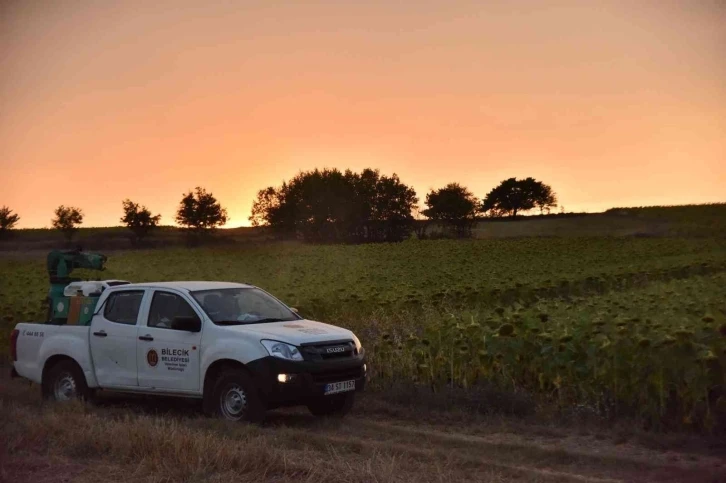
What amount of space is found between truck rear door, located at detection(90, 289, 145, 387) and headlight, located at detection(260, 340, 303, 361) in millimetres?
2388

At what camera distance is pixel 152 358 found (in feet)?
37.7

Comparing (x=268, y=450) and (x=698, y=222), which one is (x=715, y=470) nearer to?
(x=268, y=450)

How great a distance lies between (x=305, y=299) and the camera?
73.2 feet

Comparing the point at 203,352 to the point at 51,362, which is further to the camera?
the point at 51,362

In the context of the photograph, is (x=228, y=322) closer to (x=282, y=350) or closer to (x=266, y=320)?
(x=266, y=320)

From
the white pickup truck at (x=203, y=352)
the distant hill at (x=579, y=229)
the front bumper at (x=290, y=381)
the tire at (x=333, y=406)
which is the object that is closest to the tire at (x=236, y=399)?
the white pickup truck at (x=203, y=352)

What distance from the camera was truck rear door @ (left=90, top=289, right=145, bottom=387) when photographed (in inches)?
464

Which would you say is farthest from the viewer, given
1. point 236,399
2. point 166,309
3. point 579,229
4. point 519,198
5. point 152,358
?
point 519,198

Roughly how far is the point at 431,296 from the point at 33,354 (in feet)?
39.4

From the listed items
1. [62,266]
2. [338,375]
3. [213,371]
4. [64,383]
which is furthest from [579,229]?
[213,371]

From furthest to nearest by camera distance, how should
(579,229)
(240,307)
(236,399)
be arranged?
(579,229)
(240,307)
(236,399)

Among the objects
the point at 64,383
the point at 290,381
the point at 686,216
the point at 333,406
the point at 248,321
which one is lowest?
the point at 333,406

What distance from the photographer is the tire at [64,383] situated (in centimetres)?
1235

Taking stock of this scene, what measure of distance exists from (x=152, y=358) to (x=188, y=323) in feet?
3.23
